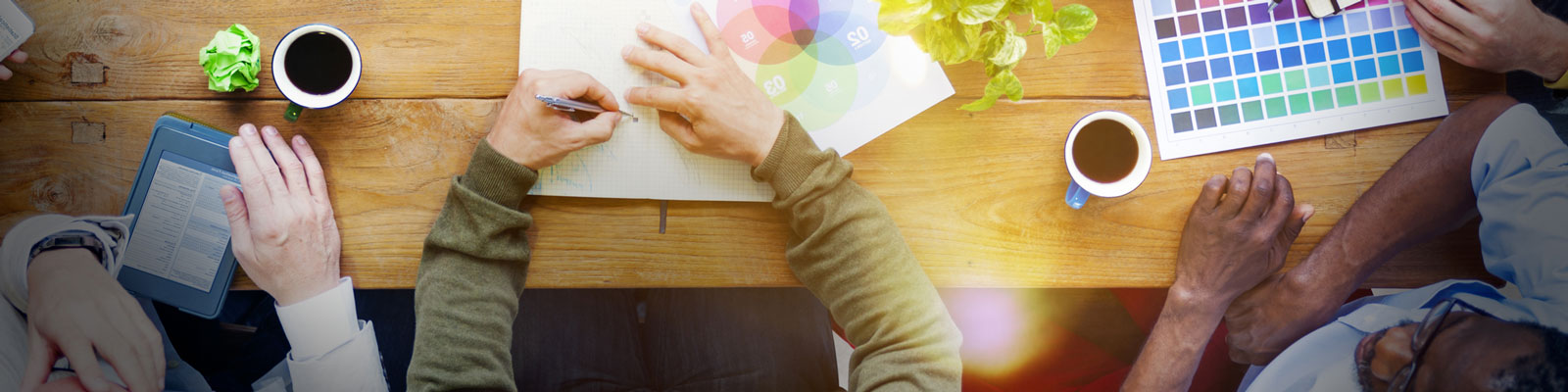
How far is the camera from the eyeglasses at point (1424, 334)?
2.62 feet

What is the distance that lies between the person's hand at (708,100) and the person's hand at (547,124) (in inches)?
1.9

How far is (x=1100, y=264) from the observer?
3.03 ft

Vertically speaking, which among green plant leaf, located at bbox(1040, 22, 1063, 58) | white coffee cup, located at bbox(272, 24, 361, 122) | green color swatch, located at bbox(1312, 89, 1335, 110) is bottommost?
green color swatch, located at bbox(1312, 89, 1335, 110)

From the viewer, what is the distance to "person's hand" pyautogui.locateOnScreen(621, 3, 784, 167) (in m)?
0.80

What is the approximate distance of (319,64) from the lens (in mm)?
798

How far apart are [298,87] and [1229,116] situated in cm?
115

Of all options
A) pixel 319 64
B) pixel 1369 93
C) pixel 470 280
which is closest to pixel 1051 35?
pixel 1369 93

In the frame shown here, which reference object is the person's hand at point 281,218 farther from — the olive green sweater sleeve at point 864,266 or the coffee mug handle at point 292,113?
the olive green sweater sleeve at point 864,266

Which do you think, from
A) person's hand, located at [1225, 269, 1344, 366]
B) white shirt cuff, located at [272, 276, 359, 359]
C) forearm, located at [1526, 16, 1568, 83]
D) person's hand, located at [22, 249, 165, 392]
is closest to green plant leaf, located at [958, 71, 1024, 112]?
person's hand, located at [1225, 269, 1344, 366]

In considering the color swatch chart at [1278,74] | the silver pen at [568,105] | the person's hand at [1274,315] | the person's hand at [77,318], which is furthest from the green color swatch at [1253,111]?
the person's hand at [77,318]

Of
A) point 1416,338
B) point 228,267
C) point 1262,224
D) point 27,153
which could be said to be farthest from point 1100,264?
point 27,153

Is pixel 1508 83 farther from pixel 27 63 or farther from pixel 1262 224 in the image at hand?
pixel 27 63

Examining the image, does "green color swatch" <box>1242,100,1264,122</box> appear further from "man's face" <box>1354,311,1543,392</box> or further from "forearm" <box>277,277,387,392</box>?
"forearm" <box>277,277,387,392</box>

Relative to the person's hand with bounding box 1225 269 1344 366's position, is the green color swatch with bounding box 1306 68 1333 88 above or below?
above
